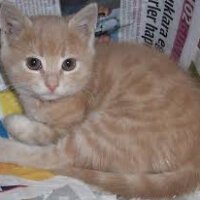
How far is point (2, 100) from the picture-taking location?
228 centimetres

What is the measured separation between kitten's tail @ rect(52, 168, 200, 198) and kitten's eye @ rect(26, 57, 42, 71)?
0.41m

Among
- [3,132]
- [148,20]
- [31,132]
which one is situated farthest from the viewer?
[148,20]

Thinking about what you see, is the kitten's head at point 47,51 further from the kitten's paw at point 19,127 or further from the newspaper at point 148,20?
the newspaper at point 148,20

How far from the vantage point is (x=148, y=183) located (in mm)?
1798

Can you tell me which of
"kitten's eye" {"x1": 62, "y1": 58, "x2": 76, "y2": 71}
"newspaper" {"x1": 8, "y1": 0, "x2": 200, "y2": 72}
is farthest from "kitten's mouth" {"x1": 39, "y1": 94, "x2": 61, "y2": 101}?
"newspaper" {"x1": 8, "y1": 0, "x2": 200, "y2": 72}

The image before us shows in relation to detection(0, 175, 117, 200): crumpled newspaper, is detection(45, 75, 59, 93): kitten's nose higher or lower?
higher

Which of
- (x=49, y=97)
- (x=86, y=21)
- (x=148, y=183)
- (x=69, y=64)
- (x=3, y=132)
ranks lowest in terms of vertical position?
(x=3, y=132)

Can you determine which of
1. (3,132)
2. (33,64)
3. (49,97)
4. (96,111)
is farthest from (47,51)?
(3,132)

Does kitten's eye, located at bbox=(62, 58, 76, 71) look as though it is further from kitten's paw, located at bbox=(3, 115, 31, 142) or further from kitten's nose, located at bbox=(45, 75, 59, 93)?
kitten's paw, located at bbox=(3, 115, 31, 142)

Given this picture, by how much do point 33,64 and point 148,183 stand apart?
577 mm

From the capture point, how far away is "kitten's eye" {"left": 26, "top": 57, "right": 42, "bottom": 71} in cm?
186

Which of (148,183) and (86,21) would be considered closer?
(148,183)

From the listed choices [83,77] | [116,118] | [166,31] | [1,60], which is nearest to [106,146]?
[116,118]

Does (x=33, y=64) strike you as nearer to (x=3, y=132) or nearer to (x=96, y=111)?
(x=96, y=111)
